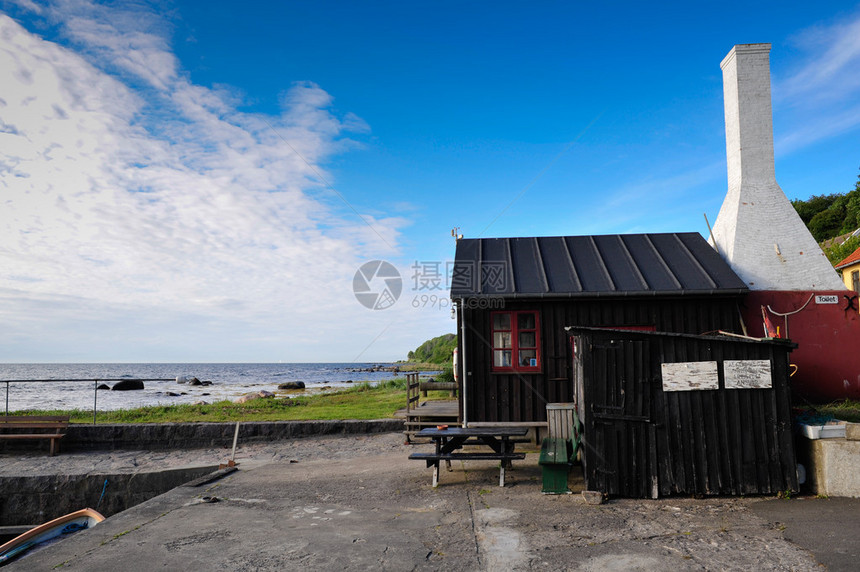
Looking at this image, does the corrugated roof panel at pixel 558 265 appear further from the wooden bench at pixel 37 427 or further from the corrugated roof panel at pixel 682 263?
the wooden bench at pixel 37 427

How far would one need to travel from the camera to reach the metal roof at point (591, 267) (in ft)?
36.4

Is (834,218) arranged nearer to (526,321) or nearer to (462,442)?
(526,321)

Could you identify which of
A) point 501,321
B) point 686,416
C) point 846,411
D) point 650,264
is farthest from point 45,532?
point 846,411

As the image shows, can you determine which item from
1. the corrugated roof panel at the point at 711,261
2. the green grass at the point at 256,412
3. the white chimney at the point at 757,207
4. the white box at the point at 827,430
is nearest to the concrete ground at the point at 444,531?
the white box at the point at 827,430

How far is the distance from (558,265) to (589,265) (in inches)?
27.7

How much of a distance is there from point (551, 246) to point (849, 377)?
6.68m

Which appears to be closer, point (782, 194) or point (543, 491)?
point (543, 491)

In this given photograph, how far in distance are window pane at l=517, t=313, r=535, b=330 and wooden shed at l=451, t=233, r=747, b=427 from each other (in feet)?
0.07

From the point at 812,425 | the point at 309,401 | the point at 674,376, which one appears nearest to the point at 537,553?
the point at 674,376

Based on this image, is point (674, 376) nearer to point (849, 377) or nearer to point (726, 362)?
point (726, 362)

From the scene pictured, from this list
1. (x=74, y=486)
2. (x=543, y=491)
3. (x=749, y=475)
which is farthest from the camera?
(x=74, y=486)

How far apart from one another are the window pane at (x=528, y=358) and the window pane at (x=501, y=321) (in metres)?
0.64

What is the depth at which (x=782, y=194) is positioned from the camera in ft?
38.8

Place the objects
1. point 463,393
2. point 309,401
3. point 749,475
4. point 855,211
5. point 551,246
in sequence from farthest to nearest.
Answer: point 855,211 < point 309,401 < point 551,246 < point 463,393 < point 749,475
